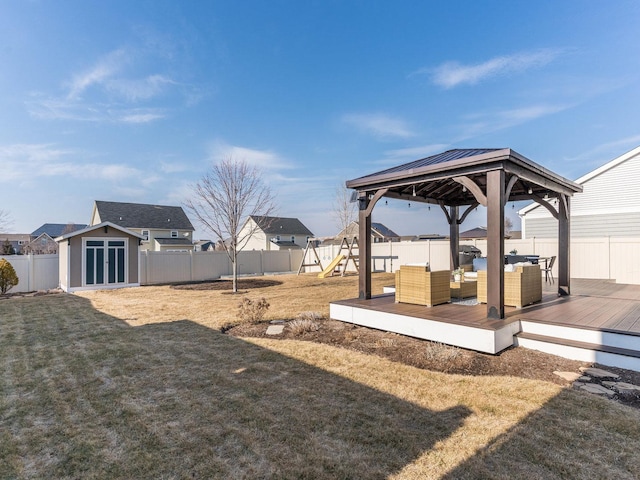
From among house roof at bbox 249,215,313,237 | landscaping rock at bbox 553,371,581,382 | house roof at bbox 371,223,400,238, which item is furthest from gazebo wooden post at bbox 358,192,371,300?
house roof at bbox 371,223,400,238

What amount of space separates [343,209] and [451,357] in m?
22.6

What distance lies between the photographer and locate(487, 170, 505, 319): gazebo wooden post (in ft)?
14.9

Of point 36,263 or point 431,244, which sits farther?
point 431,244

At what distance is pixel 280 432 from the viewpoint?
253cm

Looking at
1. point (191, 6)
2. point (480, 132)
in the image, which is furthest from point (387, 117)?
point (191, 6)

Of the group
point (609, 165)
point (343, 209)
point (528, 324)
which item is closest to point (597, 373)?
point (528, 324)

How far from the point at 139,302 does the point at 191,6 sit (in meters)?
8.73

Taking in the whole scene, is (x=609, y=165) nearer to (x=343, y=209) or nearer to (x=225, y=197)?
(x=225, y=197)

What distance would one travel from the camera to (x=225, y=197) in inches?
516

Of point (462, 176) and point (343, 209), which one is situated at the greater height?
point (343, 209)

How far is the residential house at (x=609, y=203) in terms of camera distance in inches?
496

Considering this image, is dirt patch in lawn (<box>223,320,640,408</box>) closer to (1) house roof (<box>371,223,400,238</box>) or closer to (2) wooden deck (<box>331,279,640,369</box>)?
(2) wooden deck (<box>331,279,640,369</box>)

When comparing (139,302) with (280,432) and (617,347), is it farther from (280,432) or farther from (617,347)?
(617,347)

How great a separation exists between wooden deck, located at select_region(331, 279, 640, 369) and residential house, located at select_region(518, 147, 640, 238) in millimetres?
9188
